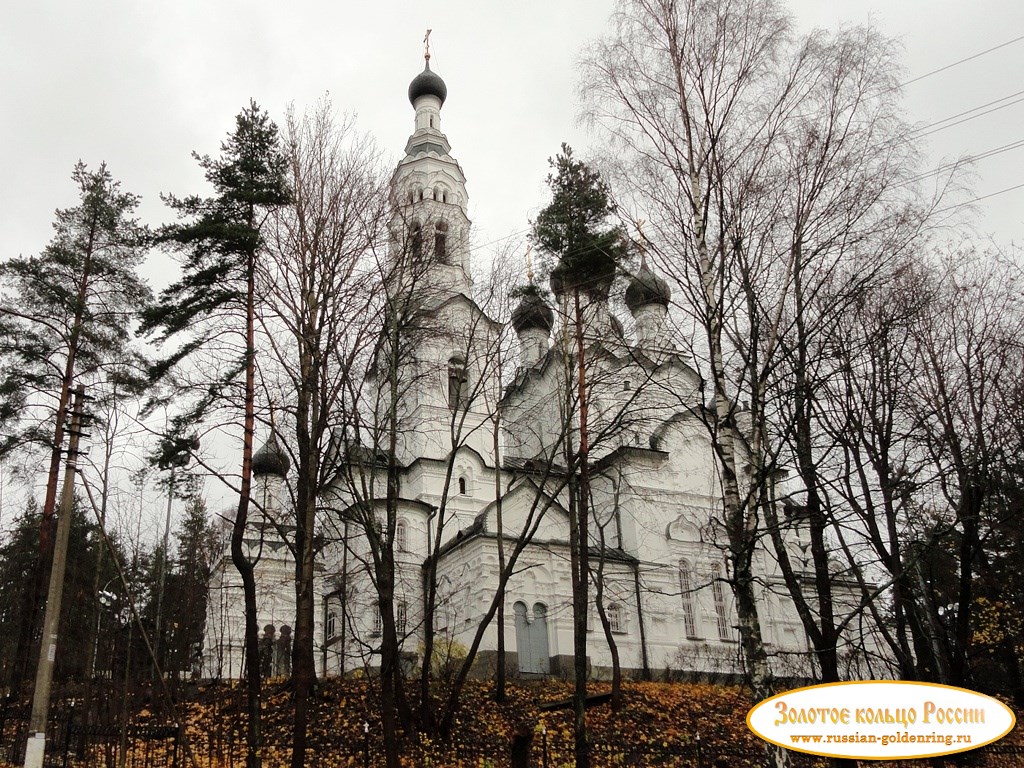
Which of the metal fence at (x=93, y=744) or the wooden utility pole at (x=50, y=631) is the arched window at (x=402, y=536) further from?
the wooden utility pole at (x=50, y=631)

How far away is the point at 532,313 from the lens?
808 inches

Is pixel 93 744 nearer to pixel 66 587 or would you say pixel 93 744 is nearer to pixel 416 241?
pixel 416 241

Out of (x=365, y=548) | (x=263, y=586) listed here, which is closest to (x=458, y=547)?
(x=365, y=548)

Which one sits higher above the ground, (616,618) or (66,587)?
(66,587)

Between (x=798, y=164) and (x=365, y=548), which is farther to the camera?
(x=365, y=548)

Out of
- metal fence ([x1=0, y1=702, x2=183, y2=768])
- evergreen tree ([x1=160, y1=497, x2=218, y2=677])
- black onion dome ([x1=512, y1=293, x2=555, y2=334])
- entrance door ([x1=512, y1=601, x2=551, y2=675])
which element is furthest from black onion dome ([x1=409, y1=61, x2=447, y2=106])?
metal fence ([x1=0, y1=702, x2=183, y2=768])

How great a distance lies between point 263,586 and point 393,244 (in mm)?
14878

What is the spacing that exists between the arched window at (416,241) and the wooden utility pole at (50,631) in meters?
5.68

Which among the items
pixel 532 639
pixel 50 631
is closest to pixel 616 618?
pixel 532 639

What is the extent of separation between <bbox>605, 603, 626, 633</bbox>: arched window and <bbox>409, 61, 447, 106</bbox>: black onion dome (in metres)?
22.1

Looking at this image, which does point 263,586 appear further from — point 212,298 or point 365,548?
point 212,298

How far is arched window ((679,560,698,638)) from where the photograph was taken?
2570 centimetres

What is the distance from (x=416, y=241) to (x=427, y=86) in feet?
75.1

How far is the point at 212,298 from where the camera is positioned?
14922 mm
